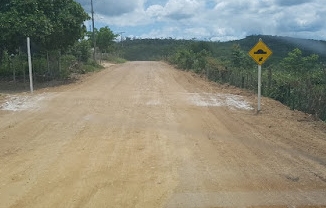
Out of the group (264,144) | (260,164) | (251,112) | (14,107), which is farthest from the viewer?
(14,107)

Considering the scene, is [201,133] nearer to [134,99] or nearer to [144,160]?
[144,160]

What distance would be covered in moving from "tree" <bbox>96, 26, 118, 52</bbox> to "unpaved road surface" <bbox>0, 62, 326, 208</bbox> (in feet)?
153

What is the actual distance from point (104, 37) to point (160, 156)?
53.7m

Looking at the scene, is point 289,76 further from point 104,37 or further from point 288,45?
point 104,37

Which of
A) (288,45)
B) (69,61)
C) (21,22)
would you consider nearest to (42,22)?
(21,22)

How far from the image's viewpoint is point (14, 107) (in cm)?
1358

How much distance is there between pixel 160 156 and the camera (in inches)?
294

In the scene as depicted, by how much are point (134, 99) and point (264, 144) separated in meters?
7.31

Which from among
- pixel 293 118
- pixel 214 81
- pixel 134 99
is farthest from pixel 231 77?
pixel 293 118

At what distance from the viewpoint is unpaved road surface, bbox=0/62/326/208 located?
5.48 meters

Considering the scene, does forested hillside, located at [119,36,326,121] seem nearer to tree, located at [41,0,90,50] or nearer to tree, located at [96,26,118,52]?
tree, located at [41,0,90,50]

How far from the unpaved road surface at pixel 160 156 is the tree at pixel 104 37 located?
46.7m

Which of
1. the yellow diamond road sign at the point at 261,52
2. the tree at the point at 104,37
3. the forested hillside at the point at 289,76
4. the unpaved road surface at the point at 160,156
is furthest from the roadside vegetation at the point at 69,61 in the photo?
the tree at the point at 104,37

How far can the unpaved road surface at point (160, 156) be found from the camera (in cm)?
548
